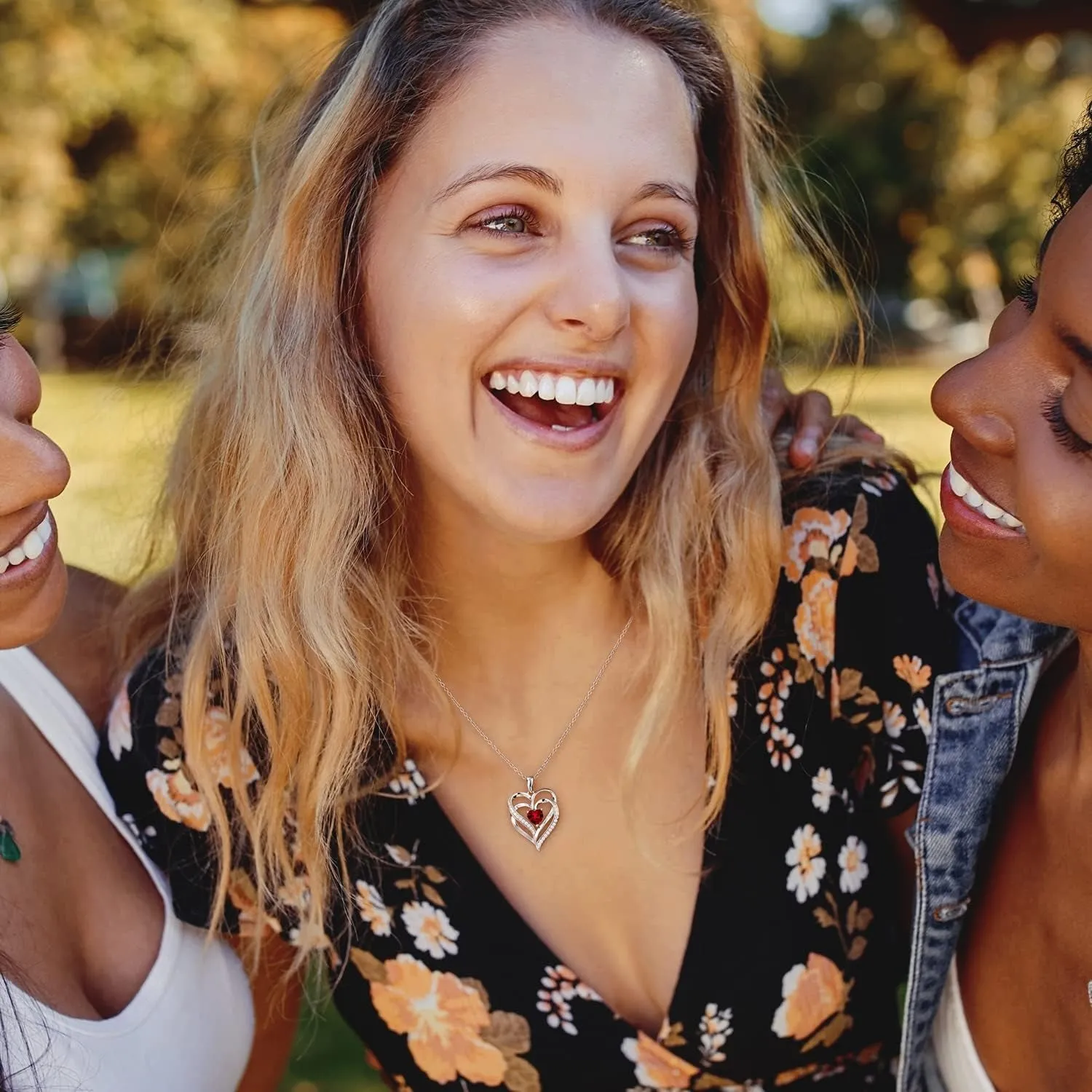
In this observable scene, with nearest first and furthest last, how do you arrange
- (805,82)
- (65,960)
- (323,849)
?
(65,960) → (323,849) → (805,82)

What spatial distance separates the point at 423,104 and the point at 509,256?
13.6 inches

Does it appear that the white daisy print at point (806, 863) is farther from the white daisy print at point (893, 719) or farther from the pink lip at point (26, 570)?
the pink lip at point (26, 570)

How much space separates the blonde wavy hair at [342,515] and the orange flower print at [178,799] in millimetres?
28

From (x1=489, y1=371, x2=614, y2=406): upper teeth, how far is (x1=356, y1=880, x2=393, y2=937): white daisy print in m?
0.97

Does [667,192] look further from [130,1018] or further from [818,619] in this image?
[130,1018]

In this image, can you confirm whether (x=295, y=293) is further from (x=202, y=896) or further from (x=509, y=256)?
(x=202, y=896)

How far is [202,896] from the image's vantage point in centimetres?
245

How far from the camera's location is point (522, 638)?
106 inches

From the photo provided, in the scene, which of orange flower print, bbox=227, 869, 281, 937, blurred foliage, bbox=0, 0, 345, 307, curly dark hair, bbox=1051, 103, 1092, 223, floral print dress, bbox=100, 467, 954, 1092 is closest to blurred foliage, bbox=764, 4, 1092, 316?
blurred foliage, bbox=0, 0, 345, 307

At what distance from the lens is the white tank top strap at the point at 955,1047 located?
83.5 inches

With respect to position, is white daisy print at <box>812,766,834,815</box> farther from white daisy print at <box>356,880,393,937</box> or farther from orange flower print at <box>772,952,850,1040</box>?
white daisy print at <box>356,880,393,937</box>

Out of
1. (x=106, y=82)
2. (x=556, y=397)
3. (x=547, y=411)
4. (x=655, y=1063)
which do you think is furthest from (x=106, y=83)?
(x=655, y=1063)

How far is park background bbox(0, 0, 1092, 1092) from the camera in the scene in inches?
128

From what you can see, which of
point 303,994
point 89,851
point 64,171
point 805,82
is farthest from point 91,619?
point 805,82
